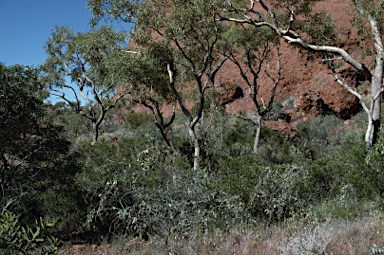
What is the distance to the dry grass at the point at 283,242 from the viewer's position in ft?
10.1

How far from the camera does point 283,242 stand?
3.39 m

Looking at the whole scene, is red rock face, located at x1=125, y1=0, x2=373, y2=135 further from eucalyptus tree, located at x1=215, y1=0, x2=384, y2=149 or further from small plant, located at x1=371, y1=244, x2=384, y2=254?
small plant, located at x1=371, y1=244, x2=384, y2=254

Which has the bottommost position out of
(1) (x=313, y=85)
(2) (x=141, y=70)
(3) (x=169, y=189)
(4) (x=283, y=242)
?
(4) (x=283, y=242)

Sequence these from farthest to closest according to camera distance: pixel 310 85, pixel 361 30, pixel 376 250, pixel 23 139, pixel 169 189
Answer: pixel 310 85 → pixel 361 30 → pixel 23 139 → pixel 169 189 → pixel 376 250

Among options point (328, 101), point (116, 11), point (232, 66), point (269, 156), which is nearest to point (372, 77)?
point (269, 156)

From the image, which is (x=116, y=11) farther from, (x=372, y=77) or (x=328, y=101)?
(x=328, y=101)

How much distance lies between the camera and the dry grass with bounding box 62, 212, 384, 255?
307 centimetres

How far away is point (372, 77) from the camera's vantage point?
6891 mm

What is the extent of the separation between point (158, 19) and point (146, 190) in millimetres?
4520

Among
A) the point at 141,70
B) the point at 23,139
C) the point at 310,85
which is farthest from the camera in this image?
the point at 310,85

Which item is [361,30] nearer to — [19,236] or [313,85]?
[19,236]

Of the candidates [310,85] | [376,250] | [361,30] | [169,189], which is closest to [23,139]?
[169,189]

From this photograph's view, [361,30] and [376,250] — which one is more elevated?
[361,30]

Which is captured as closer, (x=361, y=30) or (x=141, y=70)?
(x=141, y=70)
